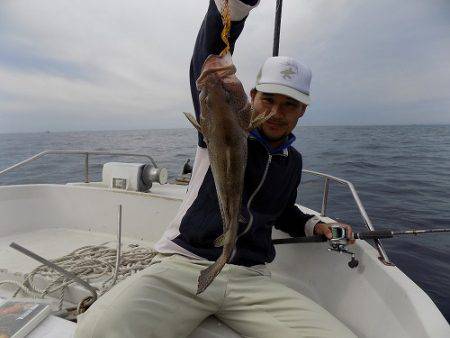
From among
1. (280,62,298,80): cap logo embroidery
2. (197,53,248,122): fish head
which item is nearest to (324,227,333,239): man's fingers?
(280,62,298,80): cap logo embroidery

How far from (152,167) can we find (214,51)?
9.67 ft

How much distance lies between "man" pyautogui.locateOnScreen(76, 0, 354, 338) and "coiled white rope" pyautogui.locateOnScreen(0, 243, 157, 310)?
82 centimetres

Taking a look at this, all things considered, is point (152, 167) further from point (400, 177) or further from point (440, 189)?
point (400, 177)

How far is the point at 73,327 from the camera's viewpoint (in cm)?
201

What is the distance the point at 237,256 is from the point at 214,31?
62.6 inches

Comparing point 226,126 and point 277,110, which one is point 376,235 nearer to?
point 277,110

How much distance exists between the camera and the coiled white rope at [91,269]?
9.48 feet

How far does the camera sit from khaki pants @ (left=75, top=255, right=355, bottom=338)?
6.06 feet

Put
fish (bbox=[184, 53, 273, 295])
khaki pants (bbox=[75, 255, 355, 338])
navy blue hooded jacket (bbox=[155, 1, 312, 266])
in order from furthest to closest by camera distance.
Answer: navy blue hooded jacket (bbox=[155, 1, 312, 266]) → khaki pants (bbox=[75, 255, 355, 338]) → fish (bbox=[184, 53, 273, 295])

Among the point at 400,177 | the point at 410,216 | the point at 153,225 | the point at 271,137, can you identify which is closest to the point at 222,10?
the point at 271,137

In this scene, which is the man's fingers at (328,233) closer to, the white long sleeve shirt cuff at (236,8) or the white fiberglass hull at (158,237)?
the white fiberglass hull at (158,237)

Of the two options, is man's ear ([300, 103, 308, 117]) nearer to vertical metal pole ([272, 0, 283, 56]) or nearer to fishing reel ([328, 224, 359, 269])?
fishing reel ([328, 224, 359, 269])

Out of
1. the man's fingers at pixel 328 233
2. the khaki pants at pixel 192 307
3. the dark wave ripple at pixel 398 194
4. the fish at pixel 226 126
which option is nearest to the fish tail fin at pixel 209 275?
the fish at pixel 226 126

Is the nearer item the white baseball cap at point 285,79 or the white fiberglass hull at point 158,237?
the white fiberglass hull at point 158,237
